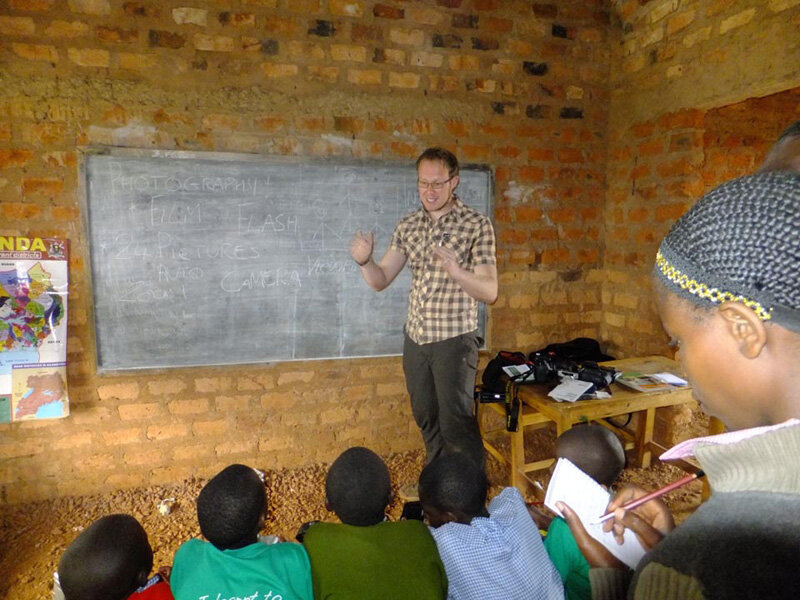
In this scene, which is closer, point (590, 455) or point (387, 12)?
point (590, 455)

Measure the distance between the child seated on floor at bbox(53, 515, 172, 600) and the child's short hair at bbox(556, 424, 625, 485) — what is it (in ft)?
4.16

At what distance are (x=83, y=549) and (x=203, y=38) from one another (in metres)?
2.26

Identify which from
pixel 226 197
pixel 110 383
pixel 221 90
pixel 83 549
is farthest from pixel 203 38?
pixel 83 549

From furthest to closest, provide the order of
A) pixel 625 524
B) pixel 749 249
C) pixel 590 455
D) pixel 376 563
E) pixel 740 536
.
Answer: pixel 590 455, pixel 376 563, pixel 625 524, pixel 749 249, pixel 740 536

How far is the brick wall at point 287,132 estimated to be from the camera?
2281mm

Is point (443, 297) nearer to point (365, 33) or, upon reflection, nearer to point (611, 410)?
point (611, 410)

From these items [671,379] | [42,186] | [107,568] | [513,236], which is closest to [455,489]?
[107,568]

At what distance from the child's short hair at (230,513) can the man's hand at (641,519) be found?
911mm

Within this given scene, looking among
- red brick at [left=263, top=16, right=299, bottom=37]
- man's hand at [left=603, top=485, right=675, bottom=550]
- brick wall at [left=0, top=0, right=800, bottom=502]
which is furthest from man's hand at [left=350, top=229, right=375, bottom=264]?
man's hand at [left=603, top=485, right=675, bottom=550]

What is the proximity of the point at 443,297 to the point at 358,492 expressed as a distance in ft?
3.38

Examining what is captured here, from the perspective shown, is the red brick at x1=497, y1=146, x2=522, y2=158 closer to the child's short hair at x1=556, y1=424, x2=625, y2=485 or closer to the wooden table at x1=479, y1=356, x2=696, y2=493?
the wooden table at x1=479, y1=356, x2=696, y2=493

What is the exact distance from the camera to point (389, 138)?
267 cm

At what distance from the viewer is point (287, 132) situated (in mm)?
2539

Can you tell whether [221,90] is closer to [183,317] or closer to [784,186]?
[183,317]
